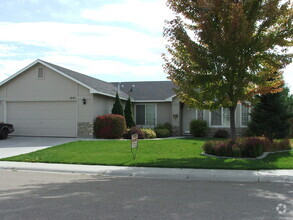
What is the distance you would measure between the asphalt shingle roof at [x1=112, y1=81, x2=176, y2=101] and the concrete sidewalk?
1444 cm

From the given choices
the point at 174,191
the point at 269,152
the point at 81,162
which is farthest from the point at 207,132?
the point at 174,191

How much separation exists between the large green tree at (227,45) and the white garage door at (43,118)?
983cm

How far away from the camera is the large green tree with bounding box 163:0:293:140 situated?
11.0 meters

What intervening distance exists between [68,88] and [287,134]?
43.3 feet

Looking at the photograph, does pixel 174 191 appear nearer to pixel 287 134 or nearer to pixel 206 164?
pixel 206 164

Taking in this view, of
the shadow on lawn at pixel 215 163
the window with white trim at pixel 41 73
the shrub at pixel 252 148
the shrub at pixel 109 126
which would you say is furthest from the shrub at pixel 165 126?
the shadow on lawn at pixel 215 163

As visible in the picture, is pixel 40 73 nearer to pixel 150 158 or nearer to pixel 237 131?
pixel 150 158

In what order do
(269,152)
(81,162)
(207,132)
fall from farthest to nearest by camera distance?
(207,132) < (269,152) < (81,162)

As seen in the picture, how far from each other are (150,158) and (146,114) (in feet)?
43.0

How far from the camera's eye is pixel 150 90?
86.3 ft

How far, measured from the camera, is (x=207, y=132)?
73.7 feet

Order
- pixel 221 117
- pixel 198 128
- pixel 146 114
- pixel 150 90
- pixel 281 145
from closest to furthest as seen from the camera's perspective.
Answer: pixel 281 145 → pixel 198 128 → pixel 221 117 → pixel 146 114 → pixel 150 90

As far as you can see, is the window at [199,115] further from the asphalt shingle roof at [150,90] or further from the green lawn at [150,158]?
the green lawn at [150,158]

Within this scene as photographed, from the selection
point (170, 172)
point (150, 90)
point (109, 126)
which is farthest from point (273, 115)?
point (150, 90)
